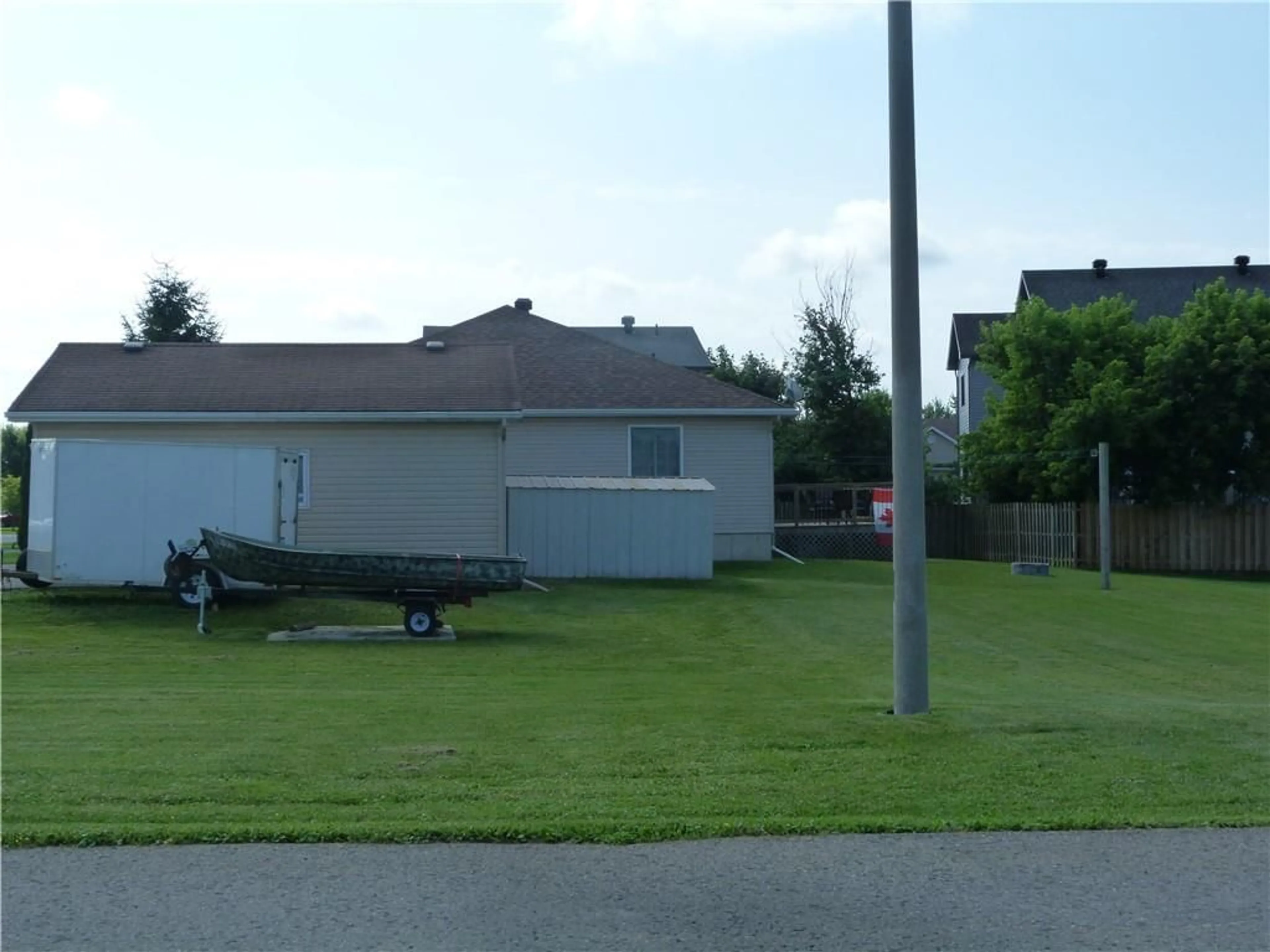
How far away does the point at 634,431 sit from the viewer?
34.7m

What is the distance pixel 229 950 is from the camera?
18.3ft

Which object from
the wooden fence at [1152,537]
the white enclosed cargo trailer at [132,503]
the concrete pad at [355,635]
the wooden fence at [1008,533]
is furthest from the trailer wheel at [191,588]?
the wooden fence at [1152,537]

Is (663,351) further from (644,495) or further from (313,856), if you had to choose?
(313,856)

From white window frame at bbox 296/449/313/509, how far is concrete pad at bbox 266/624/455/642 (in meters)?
6.16

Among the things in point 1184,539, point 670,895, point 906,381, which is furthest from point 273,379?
point 1184,539

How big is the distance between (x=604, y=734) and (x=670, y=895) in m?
3.90

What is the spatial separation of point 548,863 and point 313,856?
1130 mm

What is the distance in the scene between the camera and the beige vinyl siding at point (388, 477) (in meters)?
26.1

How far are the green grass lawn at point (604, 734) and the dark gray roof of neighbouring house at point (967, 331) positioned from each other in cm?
4149

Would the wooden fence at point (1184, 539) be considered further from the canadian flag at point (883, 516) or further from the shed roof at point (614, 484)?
the shed roof at point (614, 484)

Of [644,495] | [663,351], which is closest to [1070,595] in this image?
[644,495]

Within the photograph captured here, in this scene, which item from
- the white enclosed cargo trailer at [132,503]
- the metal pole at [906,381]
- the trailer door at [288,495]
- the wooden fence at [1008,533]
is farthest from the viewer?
the wooden fence at [1008,533]

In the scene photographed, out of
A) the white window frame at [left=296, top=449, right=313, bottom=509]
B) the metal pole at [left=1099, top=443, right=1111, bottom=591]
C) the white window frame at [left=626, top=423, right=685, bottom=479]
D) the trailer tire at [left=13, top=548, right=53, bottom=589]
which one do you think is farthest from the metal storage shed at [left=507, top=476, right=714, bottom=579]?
the trailer tire at [left=13, top=548, right=53, bottom=589]

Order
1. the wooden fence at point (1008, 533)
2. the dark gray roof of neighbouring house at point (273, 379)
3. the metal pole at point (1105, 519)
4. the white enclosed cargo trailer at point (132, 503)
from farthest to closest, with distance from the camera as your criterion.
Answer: the wooden fence at point (1008, 533)
the metal pole at point (1105, 519)
the dark gray roof of neighbouring house at point (273, 379)
the white enclosed cargo trailer at point (132, 503)
